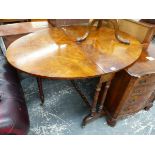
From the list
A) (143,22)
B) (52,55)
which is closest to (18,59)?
(52,55)

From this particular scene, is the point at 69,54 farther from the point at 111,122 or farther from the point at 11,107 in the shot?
the point at 111,122

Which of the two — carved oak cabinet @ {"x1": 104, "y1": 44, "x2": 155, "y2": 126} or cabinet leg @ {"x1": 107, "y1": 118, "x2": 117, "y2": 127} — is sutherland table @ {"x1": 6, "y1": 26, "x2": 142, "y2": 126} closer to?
carved oak cabinet @ {"x1": 104, "y1": 44, "x2": 155, "y2": 126}

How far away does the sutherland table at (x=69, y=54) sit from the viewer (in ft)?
3.36

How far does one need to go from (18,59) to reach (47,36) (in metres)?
0.42

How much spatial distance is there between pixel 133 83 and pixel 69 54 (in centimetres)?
53

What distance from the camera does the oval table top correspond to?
1027mm

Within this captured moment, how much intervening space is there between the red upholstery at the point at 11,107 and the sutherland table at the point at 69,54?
9.7 inches

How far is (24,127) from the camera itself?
3.64 ft

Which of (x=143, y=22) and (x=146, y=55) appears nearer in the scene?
(x=146, y=55)

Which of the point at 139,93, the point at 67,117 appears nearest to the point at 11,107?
the point at 67,117

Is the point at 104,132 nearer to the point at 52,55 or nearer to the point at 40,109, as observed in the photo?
the point at 40,109

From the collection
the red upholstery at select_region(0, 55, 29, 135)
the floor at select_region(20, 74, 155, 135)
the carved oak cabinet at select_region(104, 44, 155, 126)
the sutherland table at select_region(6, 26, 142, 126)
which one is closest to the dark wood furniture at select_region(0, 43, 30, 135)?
the red upholstery at select_region(0, 55, 29, 135)

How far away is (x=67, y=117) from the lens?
1722 mm
